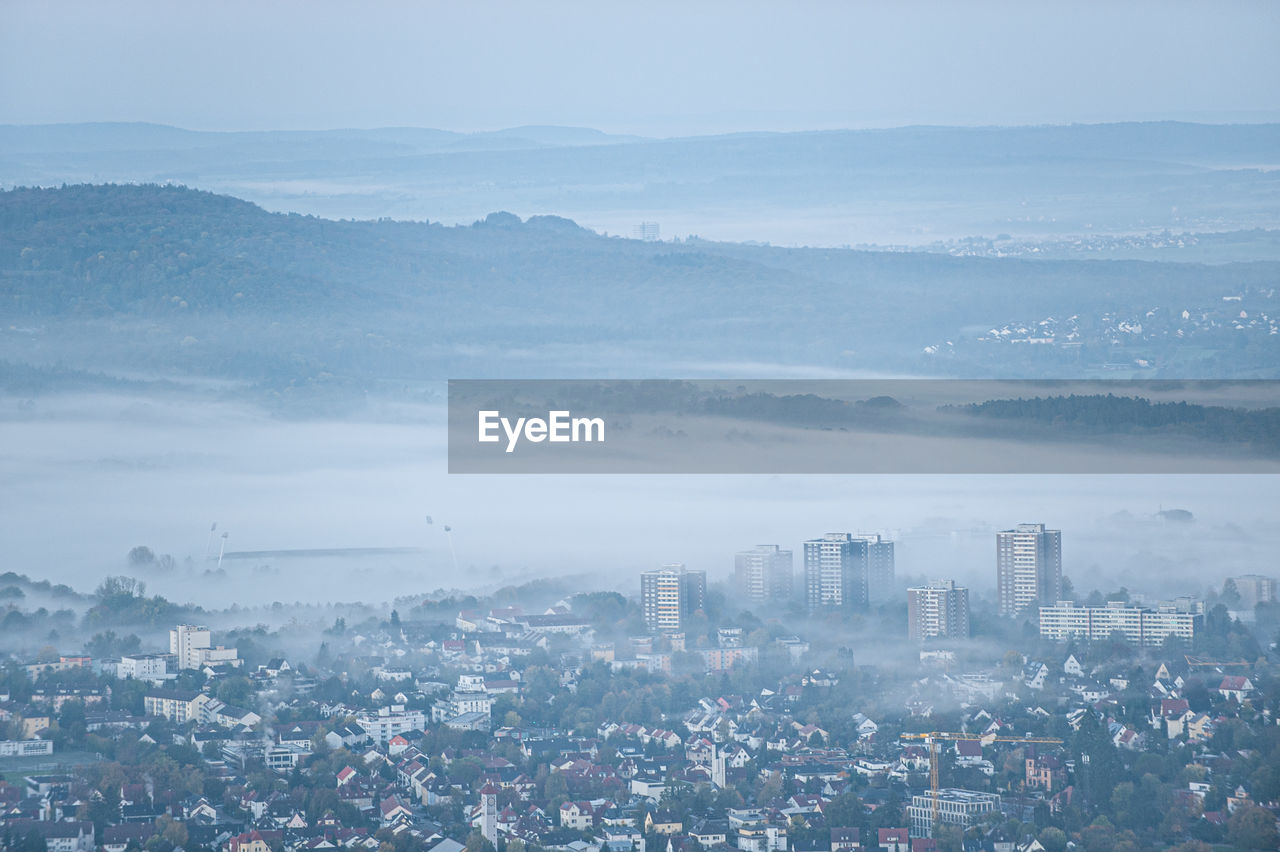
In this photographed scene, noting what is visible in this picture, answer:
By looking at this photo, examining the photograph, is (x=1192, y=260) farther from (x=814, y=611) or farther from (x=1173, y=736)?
(x=1173, y=736)

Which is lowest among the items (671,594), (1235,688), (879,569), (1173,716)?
(1173,716)

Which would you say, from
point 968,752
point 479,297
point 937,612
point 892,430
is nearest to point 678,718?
point 968,752

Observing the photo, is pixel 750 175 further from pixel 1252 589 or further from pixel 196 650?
pixel 196 650

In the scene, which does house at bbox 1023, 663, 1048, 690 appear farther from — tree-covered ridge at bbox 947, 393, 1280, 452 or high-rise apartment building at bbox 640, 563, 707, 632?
high-rise apartment building at bbox 640, 563, 707, 632

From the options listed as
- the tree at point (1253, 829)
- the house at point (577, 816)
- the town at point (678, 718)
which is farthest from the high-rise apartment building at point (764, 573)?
the tree at point (1253, 829)

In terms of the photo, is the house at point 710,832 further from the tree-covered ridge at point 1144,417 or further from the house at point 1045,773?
the tree-covered ridge at point 1144,417

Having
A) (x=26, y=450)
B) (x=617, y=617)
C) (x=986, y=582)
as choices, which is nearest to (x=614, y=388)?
(x=617, y=617)
